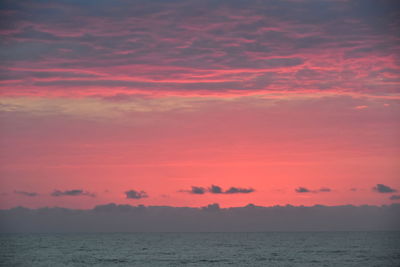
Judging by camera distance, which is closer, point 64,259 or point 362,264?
point 362,264

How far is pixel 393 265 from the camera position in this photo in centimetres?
7425

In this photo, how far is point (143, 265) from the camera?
79.0 m

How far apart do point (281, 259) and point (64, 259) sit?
122 ft

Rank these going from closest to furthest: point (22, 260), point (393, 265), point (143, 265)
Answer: point (393, 265) < point (143, 265) < point (22, 260)

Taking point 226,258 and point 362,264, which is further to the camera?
point 226,258

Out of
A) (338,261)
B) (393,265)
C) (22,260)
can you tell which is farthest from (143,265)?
(393,265)

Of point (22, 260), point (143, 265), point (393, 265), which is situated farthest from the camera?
point (22, 260)

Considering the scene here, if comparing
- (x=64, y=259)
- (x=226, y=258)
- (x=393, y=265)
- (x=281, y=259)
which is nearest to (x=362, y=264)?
(x=393, y=265)

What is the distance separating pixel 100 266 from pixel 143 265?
6554mm

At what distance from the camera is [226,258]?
89.9 meters

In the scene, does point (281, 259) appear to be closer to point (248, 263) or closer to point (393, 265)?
point (248, 263)

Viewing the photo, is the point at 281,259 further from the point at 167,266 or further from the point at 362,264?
the point at 167,266

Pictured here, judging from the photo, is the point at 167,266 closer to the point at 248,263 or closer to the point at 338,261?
the point at 248,263

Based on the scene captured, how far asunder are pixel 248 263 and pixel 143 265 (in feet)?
53.5
